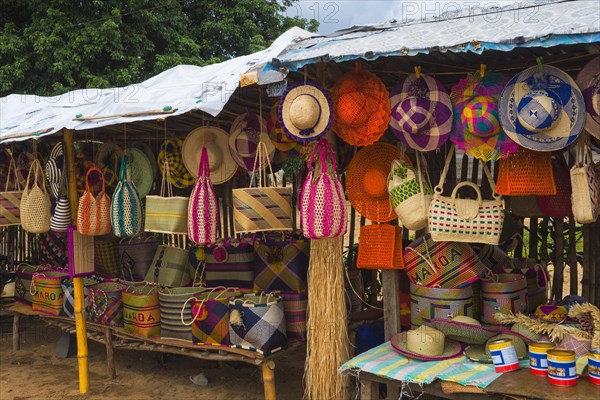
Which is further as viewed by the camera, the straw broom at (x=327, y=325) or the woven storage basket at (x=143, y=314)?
the woven storage basket at (x=143, y=314)

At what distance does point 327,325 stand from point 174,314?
5.15 feet

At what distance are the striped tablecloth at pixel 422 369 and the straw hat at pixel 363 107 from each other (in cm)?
125

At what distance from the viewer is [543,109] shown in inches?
108

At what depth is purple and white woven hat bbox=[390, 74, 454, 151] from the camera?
317 centimetres

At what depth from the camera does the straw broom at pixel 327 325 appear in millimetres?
3539

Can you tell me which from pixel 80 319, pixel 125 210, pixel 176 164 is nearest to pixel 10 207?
pixel 80 319

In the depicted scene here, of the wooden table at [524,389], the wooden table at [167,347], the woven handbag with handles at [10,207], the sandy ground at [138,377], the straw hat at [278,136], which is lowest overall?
the sandy ground at [138,377]

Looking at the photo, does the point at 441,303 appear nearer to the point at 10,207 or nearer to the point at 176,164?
the point at 176,164

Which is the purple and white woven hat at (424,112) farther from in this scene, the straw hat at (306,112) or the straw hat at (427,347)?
the straw hat at (427,347)

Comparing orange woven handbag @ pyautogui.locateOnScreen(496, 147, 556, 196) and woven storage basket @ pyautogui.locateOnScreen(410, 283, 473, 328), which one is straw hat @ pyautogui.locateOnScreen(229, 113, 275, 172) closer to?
woven storage basket @ pyautogui.locateOnScreen(410, 283, 473, 328)

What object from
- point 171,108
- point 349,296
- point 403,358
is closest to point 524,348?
point 403,358

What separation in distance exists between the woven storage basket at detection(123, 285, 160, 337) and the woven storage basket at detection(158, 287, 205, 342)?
8 centimetres

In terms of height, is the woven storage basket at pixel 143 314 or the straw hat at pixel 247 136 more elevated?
the straw hat at pixel 247 136

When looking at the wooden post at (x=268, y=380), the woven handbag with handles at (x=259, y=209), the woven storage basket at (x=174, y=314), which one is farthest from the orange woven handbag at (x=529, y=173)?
the woven storage basket at (x=174, y=314)
